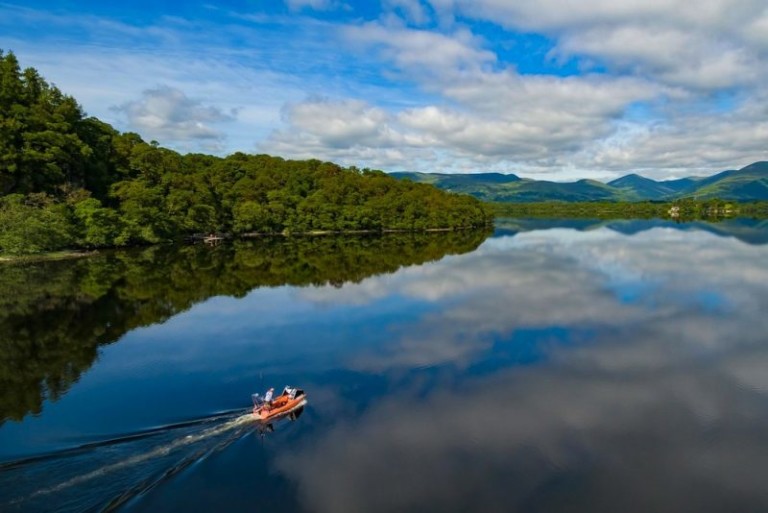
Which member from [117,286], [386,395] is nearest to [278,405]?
[386,395]

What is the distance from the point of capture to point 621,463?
17688 millimetres

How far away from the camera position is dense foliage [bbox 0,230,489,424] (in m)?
26.6

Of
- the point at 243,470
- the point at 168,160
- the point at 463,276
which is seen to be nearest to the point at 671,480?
the point at 243,470

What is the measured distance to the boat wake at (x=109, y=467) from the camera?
14.6 metres

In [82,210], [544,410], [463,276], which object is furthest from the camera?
[82,210]

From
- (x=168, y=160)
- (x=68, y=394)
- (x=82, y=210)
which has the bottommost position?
(x=68, y=394)

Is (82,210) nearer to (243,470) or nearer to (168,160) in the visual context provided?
(168,160)

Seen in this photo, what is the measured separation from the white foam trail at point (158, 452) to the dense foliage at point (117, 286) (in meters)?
7.25

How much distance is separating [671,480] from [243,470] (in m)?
14.9

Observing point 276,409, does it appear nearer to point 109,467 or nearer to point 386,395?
point 386,395

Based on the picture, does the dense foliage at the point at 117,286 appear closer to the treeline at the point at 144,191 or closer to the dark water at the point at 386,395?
the dark water at the point at 386,395

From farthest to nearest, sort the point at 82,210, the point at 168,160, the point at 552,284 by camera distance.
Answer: the point at 168,160, the point at 82,210, the point at 552,284

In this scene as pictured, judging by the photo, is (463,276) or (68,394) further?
(463,276)

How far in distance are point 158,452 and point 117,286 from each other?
1406 inches
